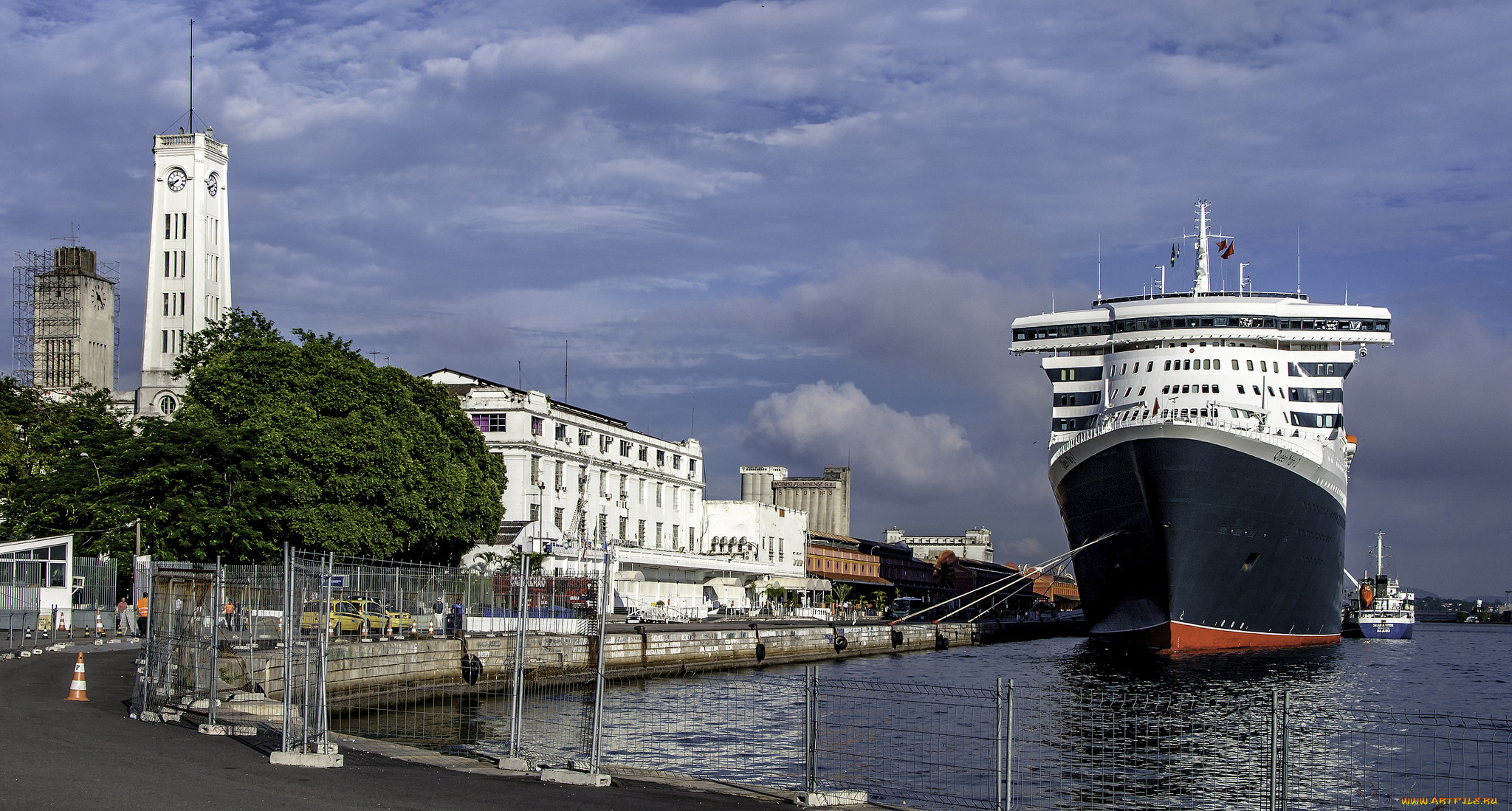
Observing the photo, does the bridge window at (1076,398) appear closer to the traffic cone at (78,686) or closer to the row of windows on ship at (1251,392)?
the row of windows on ship at (1251,392)

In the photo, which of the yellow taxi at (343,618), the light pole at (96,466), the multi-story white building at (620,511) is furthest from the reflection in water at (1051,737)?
the multi-story white building at (620,511)

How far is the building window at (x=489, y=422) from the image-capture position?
71.6 meters

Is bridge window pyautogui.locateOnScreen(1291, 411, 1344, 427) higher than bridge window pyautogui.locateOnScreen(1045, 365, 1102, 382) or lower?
lower

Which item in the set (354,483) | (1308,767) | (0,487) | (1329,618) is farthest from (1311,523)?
(0,487)

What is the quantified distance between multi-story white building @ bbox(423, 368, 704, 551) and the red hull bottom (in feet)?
108

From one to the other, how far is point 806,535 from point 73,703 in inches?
3551

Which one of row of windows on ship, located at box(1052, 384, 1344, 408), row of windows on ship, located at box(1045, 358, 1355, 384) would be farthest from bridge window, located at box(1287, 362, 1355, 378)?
row of windows on ship, located at box(1052, 384, 1344, 408)

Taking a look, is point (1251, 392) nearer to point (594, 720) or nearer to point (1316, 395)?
point (1316, 395)

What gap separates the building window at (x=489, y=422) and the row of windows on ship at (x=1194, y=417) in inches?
1212

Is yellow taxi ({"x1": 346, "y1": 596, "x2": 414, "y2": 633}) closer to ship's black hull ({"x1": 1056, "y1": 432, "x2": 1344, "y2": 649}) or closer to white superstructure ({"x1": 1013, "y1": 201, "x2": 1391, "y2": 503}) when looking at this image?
ship's black hull ({"x1": 1056, "y1": 432, "x2": 1344, "y2": 649})

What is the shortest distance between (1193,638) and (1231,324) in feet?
50.6

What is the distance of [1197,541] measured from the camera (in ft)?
159

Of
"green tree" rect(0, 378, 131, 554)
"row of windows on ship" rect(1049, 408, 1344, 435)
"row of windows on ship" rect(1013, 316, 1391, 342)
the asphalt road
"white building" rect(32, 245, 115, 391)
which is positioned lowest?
the asphalt road

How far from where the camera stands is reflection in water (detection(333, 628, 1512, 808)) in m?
19.6
